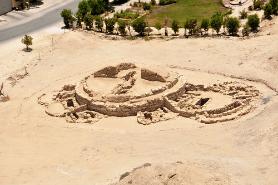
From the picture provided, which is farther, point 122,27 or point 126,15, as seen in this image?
point 126,15

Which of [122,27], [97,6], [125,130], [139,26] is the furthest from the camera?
[97,6]

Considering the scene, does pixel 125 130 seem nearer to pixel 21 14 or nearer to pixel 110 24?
pixel 110 24

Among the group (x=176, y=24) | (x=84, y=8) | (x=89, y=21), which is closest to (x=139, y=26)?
(x=176, y=24)

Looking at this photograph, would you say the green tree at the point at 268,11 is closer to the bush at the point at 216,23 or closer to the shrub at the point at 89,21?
the bush at the point at 216,23

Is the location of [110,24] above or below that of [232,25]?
below

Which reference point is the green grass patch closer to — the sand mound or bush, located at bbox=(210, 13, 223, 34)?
bush, located at bbox=(210, 13, 223, 34)

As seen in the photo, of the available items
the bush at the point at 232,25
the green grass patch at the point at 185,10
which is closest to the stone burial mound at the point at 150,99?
the bush at the point at 232,25
